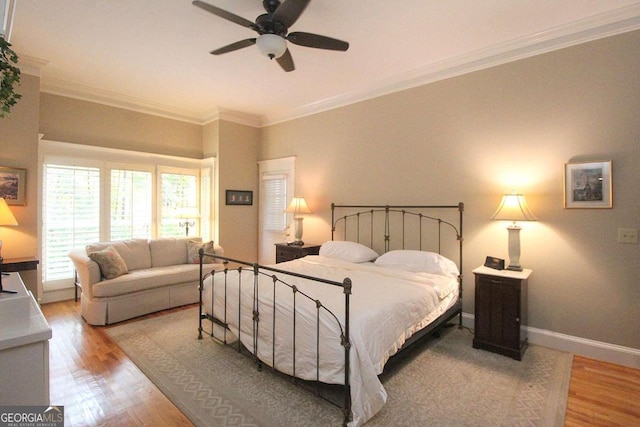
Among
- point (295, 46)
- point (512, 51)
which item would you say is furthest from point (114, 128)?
point (512, 51)

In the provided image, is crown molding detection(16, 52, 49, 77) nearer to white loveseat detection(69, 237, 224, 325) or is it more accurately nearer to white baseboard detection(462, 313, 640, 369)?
white loveseat detection(69, 237, 224, 325)

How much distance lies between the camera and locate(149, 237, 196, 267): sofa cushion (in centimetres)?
479

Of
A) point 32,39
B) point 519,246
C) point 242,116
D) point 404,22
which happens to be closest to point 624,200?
point 519,246

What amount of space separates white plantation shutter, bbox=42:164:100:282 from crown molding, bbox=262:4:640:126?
4117 millimetres

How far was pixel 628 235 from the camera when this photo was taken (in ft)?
9.32

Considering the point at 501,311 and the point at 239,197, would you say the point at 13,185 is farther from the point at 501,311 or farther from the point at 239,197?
the point at 501,311

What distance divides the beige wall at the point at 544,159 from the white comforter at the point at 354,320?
1.02 metres

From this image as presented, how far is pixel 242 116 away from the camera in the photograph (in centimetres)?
608

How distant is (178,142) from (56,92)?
1.83 meters

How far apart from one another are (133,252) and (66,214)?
3.82ft

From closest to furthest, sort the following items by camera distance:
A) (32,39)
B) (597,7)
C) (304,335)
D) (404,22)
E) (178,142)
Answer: (304,335)
(597,7)
(404,22)
(32,39)
(178,142)

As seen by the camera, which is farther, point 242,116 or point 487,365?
point 242,116

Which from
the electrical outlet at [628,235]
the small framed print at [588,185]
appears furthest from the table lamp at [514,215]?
the electrical outlet at [628,235]

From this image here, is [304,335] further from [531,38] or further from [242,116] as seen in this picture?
[242,116]
